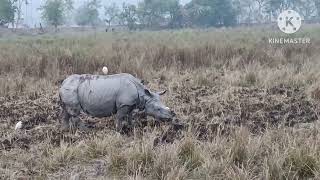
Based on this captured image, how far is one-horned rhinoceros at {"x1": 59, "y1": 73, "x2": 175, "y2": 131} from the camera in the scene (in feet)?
19.0

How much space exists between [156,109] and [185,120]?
591mm

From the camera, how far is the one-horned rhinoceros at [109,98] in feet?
19.0

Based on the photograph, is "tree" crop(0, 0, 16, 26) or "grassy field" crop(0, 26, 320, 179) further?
"tree" crop(0, 0, 16, 26)

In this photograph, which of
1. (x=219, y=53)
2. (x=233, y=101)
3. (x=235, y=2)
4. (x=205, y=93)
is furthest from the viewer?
(x=235, y=2)

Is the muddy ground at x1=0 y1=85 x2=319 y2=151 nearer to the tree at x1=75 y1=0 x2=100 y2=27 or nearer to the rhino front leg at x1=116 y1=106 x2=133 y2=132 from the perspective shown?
the rhino front leg at x1=116 y1=106 x2=133 y2=132

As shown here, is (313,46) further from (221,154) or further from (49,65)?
(221,154)

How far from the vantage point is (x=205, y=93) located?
8.24 meters

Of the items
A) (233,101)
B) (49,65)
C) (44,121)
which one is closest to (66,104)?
(44,121)

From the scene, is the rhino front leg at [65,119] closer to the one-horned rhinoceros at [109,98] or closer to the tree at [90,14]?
the one-horned rhinoceros at [109,98]

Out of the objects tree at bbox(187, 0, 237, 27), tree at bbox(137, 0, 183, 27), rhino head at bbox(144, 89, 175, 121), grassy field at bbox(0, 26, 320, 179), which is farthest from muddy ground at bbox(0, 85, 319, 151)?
tree at bbox(187, 0, 237, 27)

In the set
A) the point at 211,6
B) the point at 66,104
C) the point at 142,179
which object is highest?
the point at 211,6

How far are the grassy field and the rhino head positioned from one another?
0.16 metres

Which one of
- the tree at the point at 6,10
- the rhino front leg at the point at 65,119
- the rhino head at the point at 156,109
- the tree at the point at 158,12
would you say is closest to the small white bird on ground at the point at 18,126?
the rhino front leg at the point at 65,119

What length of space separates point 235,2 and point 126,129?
2154 inches
